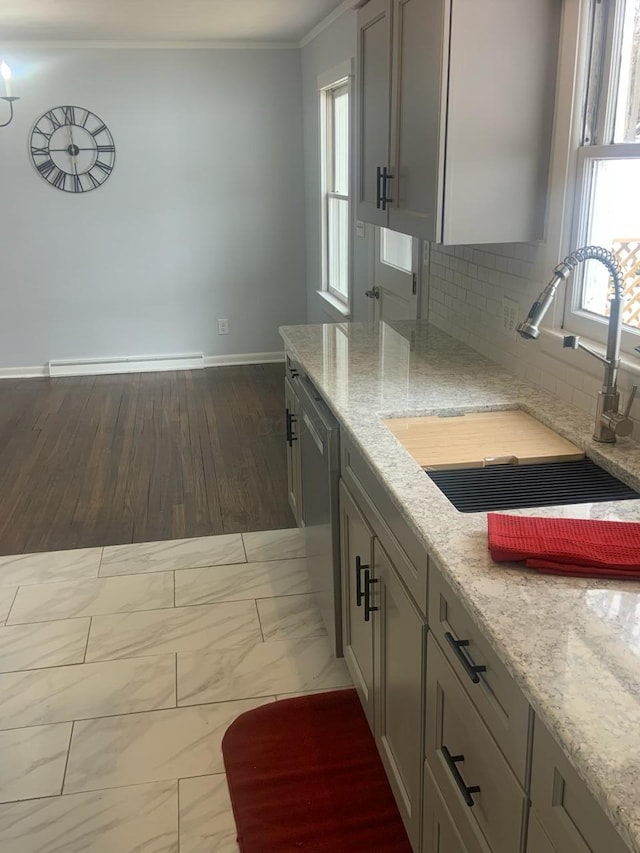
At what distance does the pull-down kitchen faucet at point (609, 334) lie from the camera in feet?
5.54

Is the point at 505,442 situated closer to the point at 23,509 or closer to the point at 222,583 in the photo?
the point at 222,583

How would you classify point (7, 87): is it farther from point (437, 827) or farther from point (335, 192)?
point (437, 827)

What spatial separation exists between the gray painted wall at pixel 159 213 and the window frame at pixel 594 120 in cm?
440

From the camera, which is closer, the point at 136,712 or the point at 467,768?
the point at 467,768

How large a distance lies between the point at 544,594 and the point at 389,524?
58 cm

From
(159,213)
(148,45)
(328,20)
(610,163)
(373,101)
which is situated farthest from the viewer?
(159,213)

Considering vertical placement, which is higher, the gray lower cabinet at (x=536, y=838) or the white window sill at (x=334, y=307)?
the gray lower cabinet at (x=536, y=838)

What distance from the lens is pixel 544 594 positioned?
48.3 inches

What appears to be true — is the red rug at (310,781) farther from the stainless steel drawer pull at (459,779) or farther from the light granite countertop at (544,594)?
the light granite countertop at (544,594)

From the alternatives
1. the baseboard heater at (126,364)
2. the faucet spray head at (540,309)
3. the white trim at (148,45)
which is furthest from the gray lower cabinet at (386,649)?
the white trim at (148,45)

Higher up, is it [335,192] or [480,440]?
[335,192]

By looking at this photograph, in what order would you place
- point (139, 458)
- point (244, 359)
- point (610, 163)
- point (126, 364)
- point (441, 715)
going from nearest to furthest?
point (441, 715) → point (610, 163) → point (139, 458) → point (126, 364) → point (244, 359)

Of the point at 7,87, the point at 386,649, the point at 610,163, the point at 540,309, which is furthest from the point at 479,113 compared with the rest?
the point at 7,87

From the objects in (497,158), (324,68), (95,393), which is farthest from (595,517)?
(95,393)
